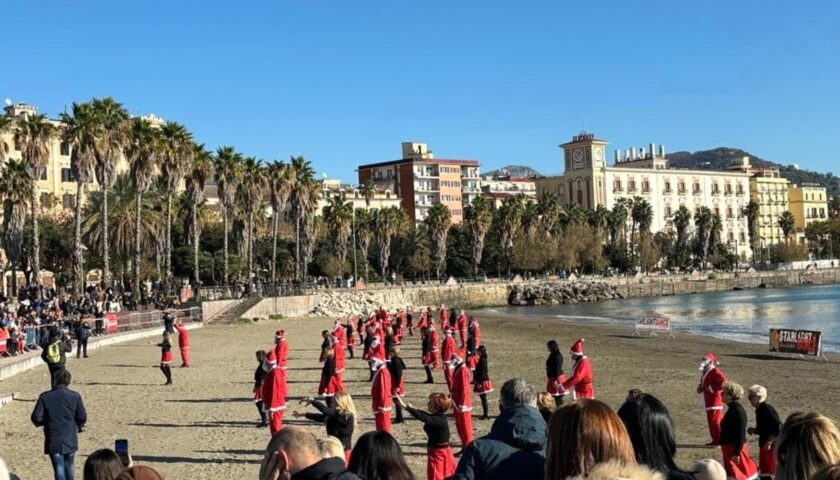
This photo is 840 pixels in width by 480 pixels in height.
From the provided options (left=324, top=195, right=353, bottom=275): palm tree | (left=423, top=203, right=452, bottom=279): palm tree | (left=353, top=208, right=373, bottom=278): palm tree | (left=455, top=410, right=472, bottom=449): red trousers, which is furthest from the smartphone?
(left=423, top=203, right=452, bottom=279): palm tree

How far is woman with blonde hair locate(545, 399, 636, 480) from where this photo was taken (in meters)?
3.85

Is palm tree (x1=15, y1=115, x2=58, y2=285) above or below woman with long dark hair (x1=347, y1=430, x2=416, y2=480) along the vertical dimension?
above

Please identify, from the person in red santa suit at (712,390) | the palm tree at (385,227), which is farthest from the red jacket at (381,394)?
the palm tree at (385,227)

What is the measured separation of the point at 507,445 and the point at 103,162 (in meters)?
49.8

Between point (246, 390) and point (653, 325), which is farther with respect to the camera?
point (653, 325)

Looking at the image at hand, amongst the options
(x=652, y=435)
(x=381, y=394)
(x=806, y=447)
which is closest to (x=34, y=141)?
(x=381, y=394)

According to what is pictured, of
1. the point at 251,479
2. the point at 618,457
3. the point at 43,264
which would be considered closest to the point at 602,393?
the point at 251,479

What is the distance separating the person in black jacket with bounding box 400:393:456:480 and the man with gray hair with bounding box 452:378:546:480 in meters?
3.40

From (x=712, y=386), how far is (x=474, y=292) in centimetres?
8264

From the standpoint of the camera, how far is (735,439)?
33.3ft

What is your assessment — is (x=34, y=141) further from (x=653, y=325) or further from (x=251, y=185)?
(x=653, y=325)

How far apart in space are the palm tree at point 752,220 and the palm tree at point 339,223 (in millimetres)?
80246

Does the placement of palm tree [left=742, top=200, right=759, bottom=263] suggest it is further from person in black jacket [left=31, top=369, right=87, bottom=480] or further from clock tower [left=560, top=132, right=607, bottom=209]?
person in black jacket [left=31, top=369, right=87, bottom=480]

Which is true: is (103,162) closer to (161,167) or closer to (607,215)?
(161,167)
